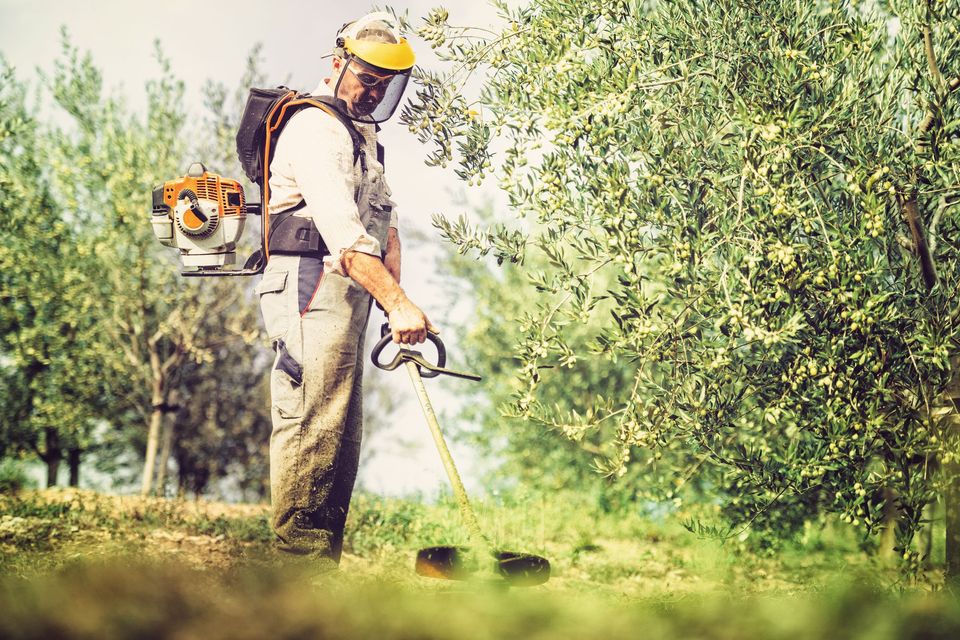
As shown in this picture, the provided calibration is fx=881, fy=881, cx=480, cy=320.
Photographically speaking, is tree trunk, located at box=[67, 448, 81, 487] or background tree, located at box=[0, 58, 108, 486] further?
tree trunk, located at box=[67, 448, 81, 487]

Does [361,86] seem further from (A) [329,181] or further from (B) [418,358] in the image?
(B) [418,358]

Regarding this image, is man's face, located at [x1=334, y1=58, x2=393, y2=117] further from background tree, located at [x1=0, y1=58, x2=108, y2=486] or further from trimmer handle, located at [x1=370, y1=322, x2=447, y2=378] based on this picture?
background tree, located at [x1=0, y1=58, x2=108, y2=486]

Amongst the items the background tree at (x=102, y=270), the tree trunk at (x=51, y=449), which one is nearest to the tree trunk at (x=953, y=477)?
the background tree at (x=102, y=270)

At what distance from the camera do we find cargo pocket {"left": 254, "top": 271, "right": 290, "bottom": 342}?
212 inches

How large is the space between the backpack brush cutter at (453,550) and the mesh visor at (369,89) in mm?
1595

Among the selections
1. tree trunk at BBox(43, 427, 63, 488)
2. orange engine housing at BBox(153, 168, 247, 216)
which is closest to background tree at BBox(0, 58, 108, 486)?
tree trunk at BBox(43, 427, 63, 488)

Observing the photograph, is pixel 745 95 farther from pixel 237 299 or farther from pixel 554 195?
pixel 237 299

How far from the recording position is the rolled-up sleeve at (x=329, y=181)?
519cm

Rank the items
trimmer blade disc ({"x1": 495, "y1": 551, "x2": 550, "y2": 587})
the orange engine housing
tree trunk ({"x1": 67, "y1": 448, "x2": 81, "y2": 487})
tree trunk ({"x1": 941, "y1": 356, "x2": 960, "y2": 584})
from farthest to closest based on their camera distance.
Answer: tree trunk ({"x1": 67, "y1": 448, "x2": 81, "y2": 487}) → tree trunk ({"x1": 941, "y1": 356, "x2": 960, "y2": 584}) → the orange engine housing → trimmer blade disc ({"x1": 495, "y1": 551, "x2": 550, "y2": 587})

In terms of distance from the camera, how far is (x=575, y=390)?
17.0 meters

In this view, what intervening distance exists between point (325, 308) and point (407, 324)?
1.86 ft

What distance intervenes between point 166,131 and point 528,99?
47.6 feet

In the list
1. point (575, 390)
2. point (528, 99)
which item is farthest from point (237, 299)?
point (528, 99)

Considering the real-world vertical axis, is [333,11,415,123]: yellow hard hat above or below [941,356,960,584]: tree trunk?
above
